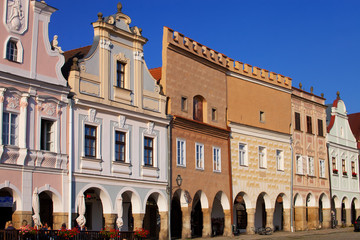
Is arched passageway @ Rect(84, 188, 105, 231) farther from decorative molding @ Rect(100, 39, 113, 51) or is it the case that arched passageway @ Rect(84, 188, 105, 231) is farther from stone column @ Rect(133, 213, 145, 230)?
decorative molding @ Rect(100, 39, 113, 51)

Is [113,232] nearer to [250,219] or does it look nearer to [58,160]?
[58,160]

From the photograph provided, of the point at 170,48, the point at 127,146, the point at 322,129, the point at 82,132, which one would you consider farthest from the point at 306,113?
the point at 82,132

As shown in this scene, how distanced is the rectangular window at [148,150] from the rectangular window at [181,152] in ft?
6.60

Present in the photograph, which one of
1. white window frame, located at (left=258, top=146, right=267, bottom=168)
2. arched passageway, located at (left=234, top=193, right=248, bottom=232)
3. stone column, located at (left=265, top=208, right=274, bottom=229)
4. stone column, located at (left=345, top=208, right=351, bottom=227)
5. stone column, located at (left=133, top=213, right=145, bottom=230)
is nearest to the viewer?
stone column, located at (left=133, top=213, right=145, bottom=230)

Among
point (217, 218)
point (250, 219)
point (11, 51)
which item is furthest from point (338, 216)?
point (11, 51)

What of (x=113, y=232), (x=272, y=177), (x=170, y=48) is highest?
(x=170, y=48)

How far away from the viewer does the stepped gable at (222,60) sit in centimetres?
3394

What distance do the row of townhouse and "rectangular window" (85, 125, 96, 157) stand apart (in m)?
0.05

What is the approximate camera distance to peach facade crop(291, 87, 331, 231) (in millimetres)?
43844

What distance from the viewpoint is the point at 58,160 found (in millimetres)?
25859

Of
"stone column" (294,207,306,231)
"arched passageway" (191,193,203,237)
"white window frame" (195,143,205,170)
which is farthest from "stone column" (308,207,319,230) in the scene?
"white window frame" (195,143,205,170)

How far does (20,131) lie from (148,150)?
8.56 m

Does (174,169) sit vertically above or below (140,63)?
below

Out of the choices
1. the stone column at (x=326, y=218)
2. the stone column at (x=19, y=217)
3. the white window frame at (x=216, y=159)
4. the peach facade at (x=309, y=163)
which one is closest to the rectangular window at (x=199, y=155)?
the white window frame at (x=216, y=159)
